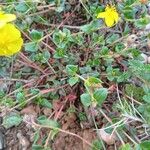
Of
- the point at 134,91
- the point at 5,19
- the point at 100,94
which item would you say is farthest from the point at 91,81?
the point at 5,19

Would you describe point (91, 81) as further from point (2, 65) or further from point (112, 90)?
point (2, 65)

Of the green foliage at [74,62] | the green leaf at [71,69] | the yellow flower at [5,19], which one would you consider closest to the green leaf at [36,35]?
the green foliage at [74,62]

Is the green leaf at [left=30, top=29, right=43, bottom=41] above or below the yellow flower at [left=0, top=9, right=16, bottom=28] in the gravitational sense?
below

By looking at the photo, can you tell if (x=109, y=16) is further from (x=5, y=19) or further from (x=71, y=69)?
(x=5, y=19)

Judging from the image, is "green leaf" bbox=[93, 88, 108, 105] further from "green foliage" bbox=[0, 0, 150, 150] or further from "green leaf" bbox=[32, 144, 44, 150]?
"green leaf" bbox=[32, 144, 44, 150]

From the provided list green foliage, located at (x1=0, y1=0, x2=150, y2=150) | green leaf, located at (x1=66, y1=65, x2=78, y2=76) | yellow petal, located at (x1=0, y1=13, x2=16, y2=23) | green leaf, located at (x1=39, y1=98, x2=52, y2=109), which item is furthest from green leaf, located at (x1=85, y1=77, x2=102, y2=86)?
yellow petal, located at (x1=0, y1=13, x2=16, y2=23)

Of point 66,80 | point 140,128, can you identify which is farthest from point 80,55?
point 140,128
